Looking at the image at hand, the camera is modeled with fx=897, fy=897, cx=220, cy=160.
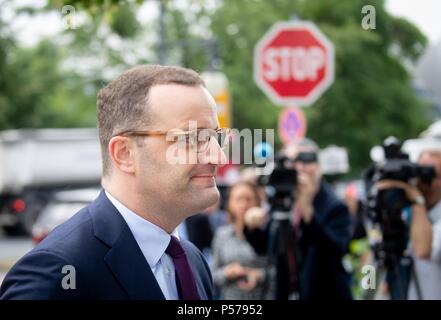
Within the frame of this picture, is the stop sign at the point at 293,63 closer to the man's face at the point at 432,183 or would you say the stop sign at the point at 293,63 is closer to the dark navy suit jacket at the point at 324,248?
the dark navy suit jacket at the point at 324,248

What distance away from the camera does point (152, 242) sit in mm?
2088

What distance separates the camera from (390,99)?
81.0ft

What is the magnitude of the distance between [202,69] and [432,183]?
17.2m

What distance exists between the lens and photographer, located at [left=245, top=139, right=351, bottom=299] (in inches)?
189

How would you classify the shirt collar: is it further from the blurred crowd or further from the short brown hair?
the blurred crowd

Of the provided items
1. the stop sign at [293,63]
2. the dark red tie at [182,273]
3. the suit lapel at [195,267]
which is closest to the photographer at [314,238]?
the suit lapel at [195,267]

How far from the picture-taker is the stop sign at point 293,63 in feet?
25.2

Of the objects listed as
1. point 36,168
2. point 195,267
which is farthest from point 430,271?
point 36,168

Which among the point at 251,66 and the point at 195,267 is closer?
the point at 195,267

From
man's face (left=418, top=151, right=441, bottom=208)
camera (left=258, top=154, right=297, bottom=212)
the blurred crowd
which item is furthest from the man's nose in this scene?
camera (left=258, top=154, right=297, bottom=212)

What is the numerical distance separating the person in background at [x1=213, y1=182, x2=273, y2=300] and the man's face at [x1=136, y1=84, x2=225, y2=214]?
10.1ft

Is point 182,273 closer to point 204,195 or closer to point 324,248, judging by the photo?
point 204,195
